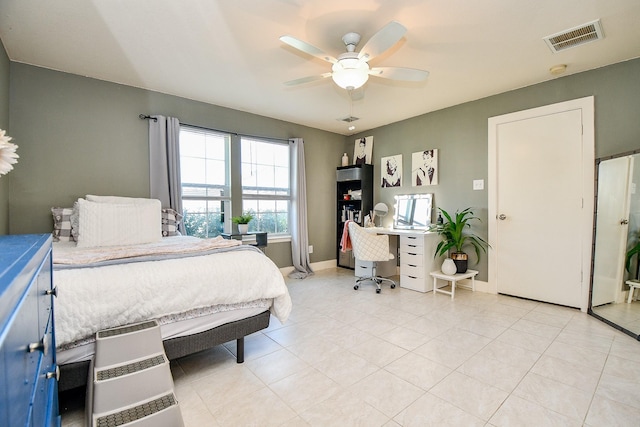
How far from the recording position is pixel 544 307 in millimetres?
3186

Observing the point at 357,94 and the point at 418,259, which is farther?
the point at 418,259

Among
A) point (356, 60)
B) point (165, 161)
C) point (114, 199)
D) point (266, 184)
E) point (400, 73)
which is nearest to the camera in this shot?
point (356, 60)

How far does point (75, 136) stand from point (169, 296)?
2497mm

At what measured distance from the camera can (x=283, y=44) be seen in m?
2.49

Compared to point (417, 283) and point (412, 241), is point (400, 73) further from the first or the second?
point (417, 283)

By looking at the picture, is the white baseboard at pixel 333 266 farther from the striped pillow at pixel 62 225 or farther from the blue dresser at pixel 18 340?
the blue dresser at pixel 18 340

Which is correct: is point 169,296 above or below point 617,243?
below

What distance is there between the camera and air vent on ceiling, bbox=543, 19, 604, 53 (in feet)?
7.45

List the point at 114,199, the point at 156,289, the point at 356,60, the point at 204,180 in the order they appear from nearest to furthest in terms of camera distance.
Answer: the point at 156,289 < the point at 356,60 < the point at 114,199 < the point at 204,180

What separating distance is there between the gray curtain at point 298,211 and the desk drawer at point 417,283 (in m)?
1.51

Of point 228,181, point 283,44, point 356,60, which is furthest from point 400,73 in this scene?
point 228,181

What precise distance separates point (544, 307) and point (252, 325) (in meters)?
3.09

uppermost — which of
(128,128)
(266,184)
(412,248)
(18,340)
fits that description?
(128,128)

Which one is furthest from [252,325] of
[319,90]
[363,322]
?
[319,90]
